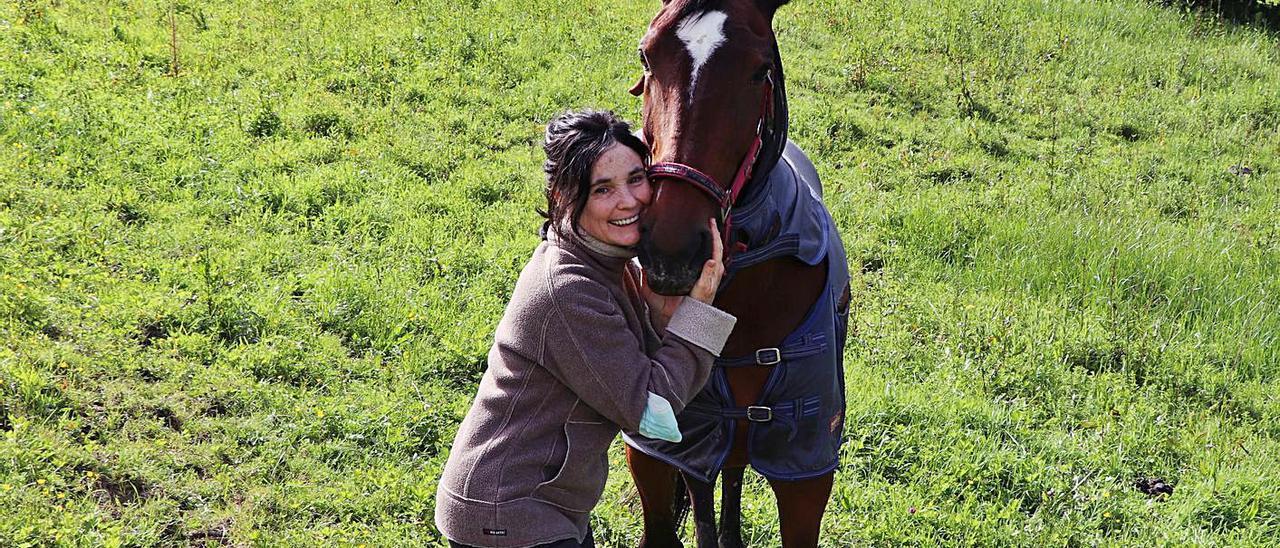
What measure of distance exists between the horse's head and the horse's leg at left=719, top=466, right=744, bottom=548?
1436 mm

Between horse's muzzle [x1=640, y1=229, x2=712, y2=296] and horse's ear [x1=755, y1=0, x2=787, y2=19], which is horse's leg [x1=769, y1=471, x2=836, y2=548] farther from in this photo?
horse's ear [x1=755, y1=0, x2=787, y2=19]

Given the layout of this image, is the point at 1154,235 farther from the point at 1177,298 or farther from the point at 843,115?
the point at 843,115

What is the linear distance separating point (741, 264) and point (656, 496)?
112cm

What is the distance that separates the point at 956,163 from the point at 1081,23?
12.5ft

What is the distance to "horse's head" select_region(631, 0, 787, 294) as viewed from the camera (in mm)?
2453

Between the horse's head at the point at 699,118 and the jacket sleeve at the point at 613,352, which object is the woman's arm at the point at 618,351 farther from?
the horse's head at the point at 699,118

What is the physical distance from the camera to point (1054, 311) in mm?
6051

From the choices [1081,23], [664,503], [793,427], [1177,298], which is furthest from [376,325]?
[1081,23]

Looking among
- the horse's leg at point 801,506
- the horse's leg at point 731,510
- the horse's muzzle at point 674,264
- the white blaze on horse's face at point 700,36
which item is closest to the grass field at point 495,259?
the horse's leg at point 731,510

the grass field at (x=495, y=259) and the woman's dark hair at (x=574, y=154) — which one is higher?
the woman's dark hair at (x=574, y=154)

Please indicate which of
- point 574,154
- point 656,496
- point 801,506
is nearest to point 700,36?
point 574,154

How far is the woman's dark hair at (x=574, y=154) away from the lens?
2.46 meters

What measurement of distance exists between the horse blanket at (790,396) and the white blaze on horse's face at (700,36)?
46 cm

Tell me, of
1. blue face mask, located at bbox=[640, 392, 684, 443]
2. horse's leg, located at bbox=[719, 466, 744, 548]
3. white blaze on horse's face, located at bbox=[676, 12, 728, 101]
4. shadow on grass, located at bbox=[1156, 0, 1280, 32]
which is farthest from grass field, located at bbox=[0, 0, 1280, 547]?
white blaze on horse's face, located at bbox=[676, 12, 728, 101]
